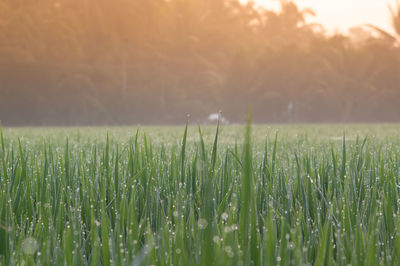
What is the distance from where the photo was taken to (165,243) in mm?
870

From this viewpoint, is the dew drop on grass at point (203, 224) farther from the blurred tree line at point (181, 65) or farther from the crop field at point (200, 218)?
the blurred tree line at point (181, 65)

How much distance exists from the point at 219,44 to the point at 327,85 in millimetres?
5342

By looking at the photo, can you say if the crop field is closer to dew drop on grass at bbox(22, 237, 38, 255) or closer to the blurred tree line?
dew drop on grass at bbox(22, 237, 38, 255)

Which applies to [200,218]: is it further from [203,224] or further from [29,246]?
[29,246]

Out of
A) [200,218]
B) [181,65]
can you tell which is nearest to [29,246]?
[200,218]

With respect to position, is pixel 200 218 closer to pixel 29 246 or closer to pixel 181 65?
pixel 29 246

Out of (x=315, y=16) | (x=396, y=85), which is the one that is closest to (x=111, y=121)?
(x=315, y=16)

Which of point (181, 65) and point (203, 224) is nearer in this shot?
point (203, 224)

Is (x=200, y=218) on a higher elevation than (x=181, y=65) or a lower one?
lower

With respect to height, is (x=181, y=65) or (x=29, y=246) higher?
(x=181, y=65)

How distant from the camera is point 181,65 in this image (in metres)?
20.1

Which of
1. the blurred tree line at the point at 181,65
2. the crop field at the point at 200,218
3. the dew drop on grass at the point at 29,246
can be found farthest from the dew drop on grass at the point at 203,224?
the blurred tree line at the point at 181,65

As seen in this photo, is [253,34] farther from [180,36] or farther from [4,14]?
[4,14]

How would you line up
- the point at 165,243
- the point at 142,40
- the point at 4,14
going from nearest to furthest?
the point at 165,243 → the point at 4,14 → the point at 142,40
